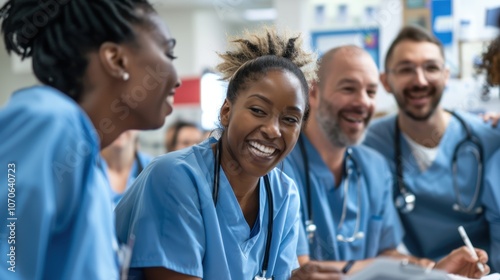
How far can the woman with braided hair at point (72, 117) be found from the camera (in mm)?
893

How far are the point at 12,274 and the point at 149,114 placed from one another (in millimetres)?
407

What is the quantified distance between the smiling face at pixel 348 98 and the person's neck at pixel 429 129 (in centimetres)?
36

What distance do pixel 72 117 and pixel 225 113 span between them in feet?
2.10

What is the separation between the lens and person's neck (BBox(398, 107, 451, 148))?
255cm

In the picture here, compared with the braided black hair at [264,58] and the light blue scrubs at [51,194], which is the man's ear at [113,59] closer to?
the light blue scrubs at [51,194]

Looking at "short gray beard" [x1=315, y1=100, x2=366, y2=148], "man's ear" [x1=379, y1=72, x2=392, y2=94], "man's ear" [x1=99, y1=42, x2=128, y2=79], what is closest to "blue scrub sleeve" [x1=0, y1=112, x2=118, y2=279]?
"man's ear" [x1=99, y1=42, x2=128, y2=79]

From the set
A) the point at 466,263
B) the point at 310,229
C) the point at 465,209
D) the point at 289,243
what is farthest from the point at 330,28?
the point at 289,243

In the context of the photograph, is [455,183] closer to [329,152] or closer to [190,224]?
[329,152]

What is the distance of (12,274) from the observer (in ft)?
2.91

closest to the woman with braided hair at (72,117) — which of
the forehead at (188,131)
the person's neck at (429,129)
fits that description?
the person's neck at (429,129)

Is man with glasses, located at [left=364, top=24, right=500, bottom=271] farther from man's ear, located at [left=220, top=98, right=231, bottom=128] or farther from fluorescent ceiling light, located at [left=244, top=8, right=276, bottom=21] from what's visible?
fluorescent ceiling light, located at [left=244, top=8, right=276, bottom=21]

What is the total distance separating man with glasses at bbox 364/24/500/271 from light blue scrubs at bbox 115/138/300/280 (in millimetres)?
1104

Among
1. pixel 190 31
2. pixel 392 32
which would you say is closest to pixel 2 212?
pixel 392 32

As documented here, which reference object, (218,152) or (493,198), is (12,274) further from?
(493,198)
